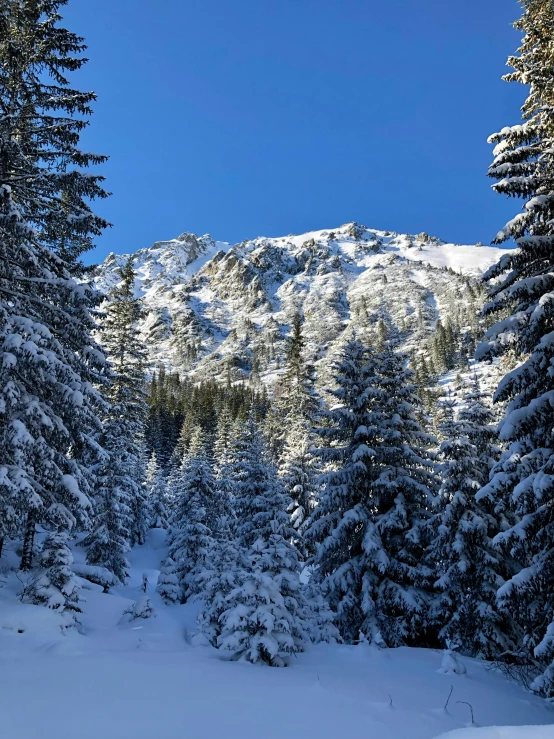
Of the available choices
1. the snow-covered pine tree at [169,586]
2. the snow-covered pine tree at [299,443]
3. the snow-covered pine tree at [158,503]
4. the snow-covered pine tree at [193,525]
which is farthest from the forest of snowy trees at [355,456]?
the snow-covered pine tree at [158,503]

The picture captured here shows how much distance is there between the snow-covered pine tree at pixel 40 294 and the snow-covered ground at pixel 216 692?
2750 millimetres

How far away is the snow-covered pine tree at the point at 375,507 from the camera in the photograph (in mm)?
14305

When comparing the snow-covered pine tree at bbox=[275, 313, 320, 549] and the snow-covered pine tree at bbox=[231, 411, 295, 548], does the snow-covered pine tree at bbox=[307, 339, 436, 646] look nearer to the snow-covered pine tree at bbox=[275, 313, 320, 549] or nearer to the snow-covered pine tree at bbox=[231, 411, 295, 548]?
the snow-covered pine tree at bbox=[231, 411, 295, 548]

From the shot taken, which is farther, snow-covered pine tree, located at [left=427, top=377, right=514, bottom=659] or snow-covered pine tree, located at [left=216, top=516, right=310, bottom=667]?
snow-covered pine tree, located at [left=427, top=377, right=514, bottom=659]

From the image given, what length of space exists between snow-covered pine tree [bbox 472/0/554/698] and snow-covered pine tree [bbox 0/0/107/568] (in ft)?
33.4

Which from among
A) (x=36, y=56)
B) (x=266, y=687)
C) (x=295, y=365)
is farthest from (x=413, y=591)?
(x=295, y=365)

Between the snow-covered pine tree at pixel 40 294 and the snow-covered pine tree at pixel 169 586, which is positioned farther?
the snow-covered pine tree at pixel 169 586

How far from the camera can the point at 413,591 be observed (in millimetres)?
14477

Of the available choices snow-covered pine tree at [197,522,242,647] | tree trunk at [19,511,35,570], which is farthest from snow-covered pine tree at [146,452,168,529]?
snow-covered pine tree at [197,522,242,647]

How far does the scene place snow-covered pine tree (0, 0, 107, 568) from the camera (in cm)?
1067

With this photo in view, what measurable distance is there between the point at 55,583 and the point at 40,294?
7641 millimetres

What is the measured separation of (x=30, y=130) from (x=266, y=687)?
14.7m

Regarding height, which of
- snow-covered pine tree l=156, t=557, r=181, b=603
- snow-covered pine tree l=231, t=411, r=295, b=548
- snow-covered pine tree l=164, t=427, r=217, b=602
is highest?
snow-covered pine tree l=231, t=411, r=295, b=548

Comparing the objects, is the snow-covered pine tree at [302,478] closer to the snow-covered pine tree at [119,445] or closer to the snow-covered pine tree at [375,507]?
the snow-covered pine tree at [119,445]
